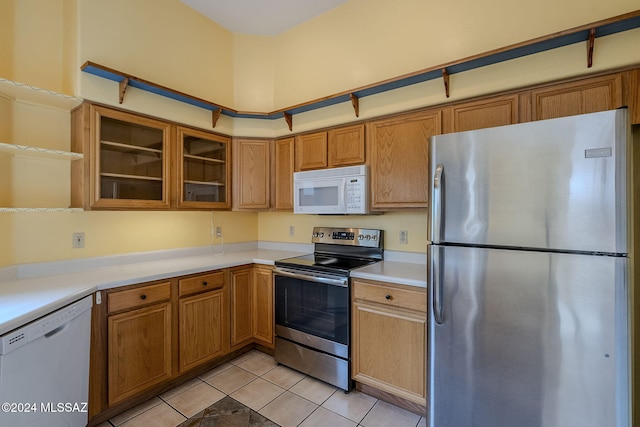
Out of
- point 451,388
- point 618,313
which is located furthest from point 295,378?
Result: point 618,313

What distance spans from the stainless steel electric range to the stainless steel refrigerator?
754 mm

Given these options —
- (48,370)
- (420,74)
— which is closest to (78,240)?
(48,370)

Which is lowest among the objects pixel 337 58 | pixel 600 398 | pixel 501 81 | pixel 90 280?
pixel 600 398

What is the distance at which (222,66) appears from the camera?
2.97 metres

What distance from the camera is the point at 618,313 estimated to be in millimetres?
1113

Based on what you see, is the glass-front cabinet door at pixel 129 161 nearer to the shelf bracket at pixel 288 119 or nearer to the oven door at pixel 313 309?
the shelf bracket at pixel 288 119

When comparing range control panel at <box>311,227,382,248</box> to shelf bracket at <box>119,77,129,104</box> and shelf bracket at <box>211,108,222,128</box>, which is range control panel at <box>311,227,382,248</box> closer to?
shelf bracket at <box>211,108,222,128</box>

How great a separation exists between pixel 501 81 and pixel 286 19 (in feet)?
6.94

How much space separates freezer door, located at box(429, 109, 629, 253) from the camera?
1.12m

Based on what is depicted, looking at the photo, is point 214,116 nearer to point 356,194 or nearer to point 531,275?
point 356,194

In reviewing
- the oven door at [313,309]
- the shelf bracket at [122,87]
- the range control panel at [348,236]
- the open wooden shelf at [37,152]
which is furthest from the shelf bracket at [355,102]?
the open wooden shelf at [37,152]

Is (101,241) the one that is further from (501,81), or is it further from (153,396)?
(501,81)

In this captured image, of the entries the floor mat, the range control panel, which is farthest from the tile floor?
the range control panel

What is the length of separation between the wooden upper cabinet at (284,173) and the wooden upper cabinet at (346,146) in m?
0.46
